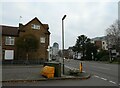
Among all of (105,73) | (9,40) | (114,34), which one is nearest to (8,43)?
(9,40)

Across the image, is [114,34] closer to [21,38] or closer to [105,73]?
[21,38]

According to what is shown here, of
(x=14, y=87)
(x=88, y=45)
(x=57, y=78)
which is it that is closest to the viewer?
(x=14, y=87)

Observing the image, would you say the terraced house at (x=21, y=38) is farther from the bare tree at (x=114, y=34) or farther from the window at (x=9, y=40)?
the bare tree at (x=114, y=34)

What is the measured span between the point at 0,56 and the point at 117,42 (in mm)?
40653

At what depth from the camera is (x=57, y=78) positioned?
16.6 metres

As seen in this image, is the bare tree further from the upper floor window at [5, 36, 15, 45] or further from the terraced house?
the upper floor window at [5, 36, 15, 45]

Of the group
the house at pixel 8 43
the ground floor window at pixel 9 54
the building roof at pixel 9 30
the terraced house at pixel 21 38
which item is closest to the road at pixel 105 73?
the terraced house at pixel 21 38

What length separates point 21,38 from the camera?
45969mm

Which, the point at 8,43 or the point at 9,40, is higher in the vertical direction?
the point at 9,40

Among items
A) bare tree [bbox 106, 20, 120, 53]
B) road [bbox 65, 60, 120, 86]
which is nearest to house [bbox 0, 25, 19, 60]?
road [bbox 65, 60, 120, 86]

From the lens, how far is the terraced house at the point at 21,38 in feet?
159

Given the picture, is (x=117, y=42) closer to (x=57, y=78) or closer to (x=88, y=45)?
(x=88, y=45)

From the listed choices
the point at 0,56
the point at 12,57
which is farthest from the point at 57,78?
the point at 12,57

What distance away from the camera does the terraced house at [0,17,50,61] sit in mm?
48500
